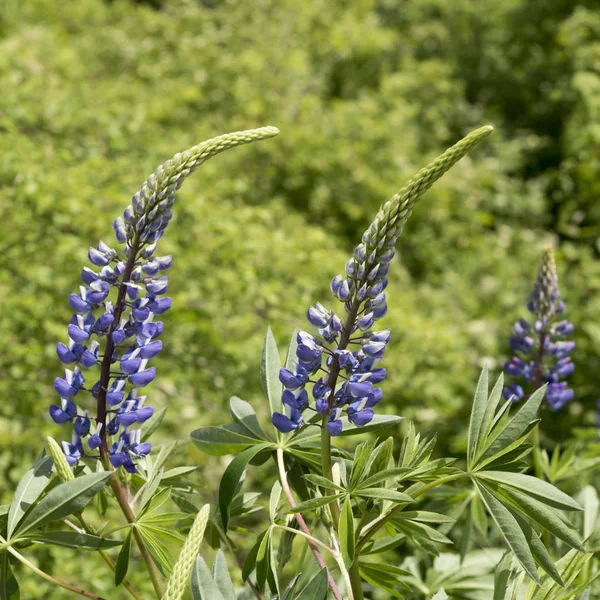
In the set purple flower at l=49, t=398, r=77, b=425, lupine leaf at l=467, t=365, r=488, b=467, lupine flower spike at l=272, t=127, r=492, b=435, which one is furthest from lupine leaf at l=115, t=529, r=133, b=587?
lupine leaf at l=467, t=365, r=488, b=467

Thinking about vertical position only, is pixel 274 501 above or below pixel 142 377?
below

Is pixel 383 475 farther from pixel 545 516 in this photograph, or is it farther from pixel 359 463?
pixel 545 516

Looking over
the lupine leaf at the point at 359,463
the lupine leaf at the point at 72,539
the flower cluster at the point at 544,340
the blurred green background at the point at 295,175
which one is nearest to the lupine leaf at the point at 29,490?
the lupine leaf at the point at 72,539

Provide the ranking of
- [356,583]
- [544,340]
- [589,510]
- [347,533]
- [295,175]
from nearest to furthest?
[347,533] → [356,583] → [589,510] → [544,340] → [295,175]

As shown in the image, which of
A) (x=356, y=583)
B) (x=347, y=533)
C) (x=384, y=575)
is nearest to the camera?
(x=347, y=533)

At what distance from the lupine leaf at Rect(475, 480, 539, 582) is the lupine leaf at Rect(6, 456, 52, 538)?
2.36 feet

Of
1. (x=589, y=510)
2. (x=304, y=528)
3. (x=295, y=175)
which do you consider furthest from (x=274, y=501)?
(x=295, y=175)

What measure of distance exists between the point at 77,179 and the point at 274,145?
1913 mm

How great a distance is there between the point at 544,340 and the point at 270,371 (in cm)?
87

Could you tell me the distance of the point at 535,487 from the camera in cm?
113

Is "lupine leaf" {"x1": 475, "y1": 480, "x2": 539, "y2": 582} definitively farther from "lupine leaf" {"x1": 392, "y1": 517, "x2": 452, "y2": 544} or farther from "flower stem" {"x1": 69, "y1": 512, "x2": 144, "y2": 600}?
"flower stem" {"x1": 69, "y1": 512, "x2": 144, "y2": 600}

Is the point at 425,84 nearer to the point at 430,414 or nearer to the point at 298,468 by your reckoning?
the point at 430,414

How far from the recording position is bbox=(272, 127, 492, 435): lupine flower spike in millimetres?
1074

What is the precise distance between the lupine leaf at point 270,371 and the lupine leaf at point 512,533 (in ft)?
1.38
